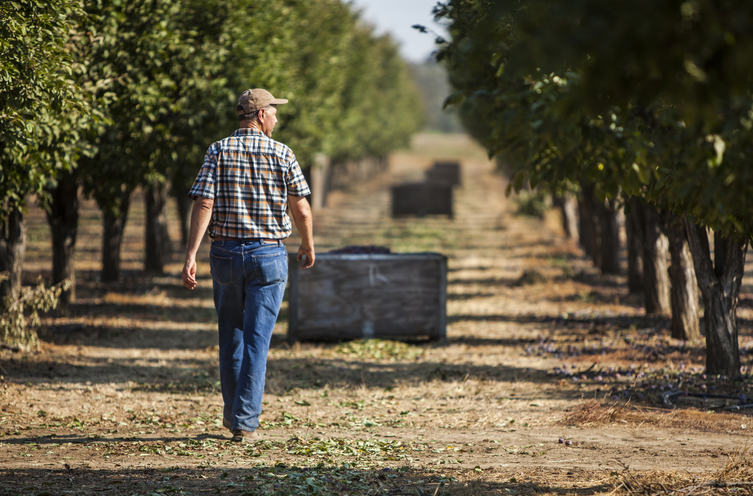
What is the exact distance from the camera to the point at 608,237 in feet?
49.3

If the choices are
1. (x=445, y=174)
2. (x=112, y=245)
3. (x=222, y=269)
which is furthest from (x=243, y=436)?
(x=445, y=174)

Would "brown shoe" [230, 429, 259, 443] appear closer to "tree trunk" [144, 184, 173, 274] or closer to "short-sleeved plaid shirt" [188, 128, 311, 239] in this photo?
"short-sleeved plaid shirt" [188, 128, 311, 239]

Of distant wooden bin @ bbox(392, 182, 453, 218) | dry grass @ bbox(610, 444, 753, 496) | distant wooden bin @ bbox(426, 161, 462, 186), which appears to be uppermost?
distant wooden bin @ bbox(426, 161, 462, 186)

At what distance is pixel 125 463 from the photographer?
14.8 feet

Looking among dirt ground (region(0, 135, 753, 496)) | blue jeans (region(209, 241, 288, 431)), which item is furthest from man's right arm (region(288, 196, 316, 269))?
dirt ground (region(0, 135, 753, 496))

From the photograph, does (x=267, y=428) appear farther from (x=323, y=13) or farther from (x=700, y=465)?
(x=323, y=13)

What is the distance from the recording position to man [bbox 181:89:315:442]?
189 inches

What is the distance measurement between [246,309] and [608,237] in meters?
11.6

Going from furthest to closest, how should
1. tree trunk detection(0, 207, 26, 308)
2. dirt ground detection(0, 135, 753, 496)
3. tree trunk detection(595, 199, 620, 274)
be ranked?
tree trunk detection(595, 199, 620, 274) < tree trunk detection(0, 207, 26, 308) < dirt ground detection(0, 135, 753, 496)

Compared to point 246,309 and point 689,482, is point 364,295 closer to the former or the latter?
point 246,309

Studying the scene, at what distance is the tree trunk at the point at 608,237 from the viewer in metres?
14.8

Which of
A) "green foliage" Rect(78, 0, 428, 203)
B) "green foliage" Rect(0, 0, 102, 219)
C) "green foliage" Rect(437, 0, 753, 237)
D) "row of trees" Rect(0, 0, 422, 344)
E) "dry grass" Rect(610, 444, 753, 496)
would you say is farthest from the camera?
"green foliage" Rect(78, 0, 428, 203)

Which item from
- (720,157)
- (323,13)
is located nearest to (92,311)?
(720,157)

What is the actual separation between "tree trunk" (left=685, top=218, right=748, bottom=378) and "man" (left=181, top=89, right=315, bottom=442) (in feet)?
13.2
